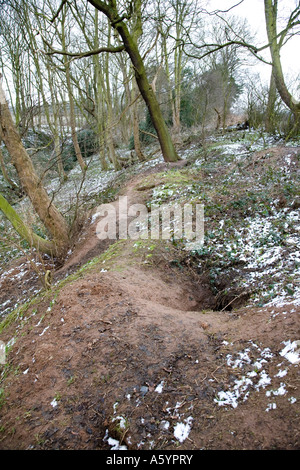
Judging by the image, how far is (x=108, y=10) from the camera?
8.23 m

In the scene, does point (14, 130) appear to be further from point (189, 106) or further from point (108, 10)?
point (189, 106)

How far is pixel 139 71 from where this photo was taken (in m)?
9.23

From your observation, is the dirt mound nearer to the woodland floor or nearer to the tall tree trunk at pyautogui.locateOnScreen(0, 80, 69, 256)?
the woodland floor

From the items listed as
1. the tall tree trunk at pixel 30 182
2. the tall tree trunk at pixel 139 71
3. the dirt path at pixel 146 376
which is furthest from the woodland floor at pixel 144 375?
the tall tree trunk at pixel 139 71

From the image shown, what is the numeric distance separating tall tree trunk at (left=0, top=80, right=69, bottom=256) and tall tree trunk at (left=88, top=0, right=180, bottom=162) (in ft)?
16.0

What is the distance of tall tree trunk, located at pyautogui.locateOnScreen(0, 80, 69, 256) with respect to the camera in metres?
5.89

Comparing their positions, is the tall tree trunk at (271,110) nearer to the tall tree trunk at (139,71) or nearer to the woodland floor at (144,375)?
the tall tree trunk at (139,71)

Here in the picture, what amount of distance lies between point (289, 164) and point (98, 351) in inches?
269

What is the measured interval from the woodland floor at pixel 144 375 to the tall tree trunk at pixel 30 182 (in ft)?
10.9

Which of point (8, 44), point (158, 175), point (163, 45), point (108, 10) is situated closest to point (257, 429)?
point (158, 175)

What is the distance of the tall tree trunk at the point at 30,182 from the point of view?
232 inches

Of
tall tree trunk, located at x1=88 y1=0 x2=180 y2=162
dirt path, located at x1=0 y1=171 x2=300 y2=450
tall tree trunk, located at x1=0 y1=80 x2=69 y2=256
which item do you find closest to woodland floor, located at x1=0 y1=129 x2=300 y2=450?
dirt path, located at x1=0 y1=171 x2=300 y2=450

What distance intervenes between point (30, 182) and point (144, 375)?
5.39 m
